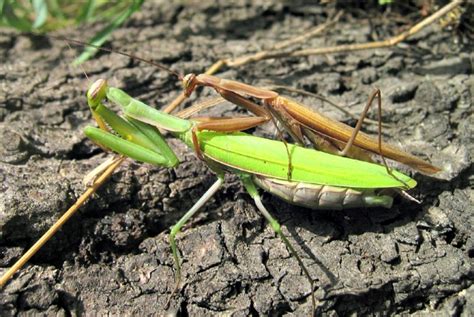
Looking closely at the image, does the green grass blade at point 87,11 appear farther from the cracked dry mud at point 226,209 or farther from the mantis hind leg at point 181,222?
the mantis hind leg at point 181,222

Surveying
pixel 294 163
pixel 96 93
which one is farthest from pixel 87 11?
pixel 294 163

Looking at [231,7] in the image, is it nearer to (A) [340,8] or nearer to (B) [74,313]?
(A) [340,8]

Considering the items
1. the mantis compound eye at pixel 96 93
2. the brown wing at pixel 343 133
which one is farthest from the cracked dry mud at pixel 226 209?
the mantis compound eye at pixel 96 93

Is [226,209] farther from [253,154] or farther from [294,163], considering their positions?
[294,163]

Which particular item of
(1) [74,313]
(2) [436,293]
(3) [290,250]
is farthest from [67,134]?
(2) [436,293]

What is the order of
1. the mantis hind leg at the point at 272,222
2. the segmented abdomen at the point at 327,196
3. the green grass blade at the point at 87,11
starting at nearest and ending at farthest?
the mantis hind leg at the point at 272,222, the segmented abdomen at the point at 327,196, the green grass blade at the point at 87,11

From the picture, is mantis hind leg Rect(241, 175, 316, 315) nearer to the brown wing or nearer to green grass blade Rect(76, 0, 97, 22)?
the brown wing
